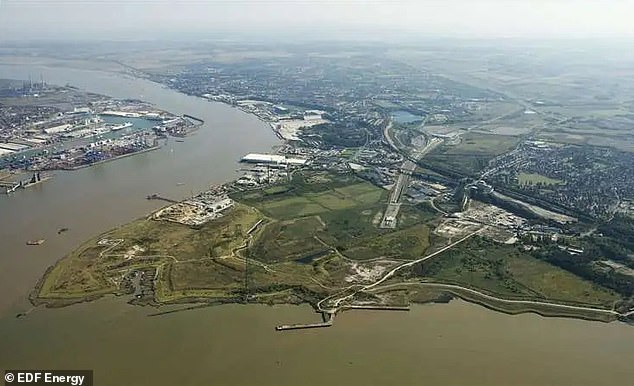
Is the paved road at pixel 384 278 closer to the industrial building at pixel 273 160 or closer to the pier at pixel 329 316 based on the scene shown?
the pier at pixel 329 316

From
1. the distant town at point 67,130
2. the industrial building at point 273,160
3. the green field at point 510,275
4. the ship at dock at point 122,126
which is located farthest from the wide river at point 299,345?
the ship at dock at point 122,126

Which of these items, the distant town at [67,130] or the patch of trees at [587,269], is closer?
the patch of trees at [587,269]


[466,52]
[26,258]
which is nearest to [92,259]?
[26,258]

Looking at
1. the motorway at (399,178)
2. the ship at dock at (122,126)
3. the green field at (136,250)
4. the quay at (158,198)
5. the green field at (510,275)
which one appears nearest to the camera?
the green field at (510,275)

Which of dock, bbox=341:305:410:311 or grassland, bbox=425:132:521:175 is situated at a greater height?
grassland, bbox=425:132:521:175

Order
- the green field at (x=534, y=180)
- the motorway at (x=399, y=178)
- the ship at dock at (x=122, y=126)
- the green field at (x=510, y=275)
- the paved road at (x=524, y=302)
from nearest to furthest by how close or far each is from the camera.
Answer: the paved road at (x=524, y=302)
the green field at (x=510, y=275)
the motorway at (x=399, y=178)
the green field at (x=534, y=180)
the ship at dock at (x=122, y=126)

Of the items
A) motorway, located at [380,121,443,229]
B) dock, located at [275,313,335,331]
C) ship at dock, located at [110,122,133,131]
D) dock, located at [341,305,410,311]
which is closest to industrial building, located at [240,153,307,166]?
motorway, located at [380,121,443,229]

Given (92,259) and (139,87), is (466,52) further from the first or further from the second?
(92,259)

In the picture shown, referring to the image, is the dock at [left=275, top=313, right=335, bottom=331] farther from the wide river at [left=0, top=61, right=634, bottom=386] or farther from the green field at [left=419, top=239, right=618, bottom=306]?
the green field at [left=419, top=239, right=618, bottom=306]
